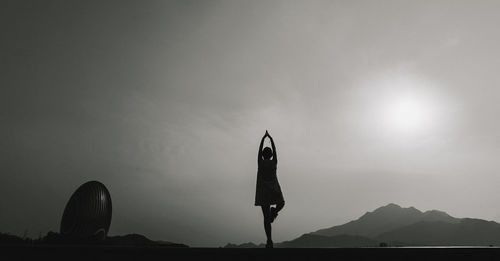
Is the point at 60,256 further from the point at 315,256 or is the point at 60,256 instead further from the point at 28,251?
the point at 315,256

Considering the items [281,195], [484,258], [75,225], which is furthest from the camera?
[75,225]

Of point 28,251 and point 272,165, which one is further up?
point 272,165

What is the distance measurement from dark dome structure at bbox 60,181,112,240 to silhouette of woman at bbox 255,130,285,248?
274 feet

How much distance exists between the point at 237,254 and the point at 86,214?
88.1 m

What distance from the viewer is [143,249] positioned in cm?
348

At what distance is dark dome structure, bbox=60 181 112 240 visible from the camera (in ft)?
256

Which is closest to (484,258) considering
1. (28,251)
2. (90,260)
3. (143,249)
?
(143,249)

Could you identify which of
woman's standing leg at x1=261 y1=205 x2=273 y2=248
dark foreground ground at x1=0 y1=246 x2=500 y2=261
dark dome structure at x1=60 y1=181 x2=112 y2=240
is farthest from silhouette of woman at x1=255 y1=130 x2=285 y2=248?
dark dome structure at x1=60 y1=181 x2=112 y2=240

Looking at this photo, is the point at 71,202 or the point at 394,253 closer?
the point at 394,253

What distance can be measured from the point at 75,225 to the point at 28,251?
292 ft

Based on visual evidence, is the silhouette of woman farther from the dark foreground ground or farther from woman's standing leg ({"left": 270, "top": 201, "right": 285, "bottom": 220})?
the dark foreground ground

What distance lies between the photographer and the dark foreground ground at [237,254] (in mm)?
3250

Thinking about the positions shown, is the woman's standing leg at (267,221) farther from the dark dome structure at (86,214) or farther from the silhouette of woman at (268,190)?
the dark dome structure at (86,214)

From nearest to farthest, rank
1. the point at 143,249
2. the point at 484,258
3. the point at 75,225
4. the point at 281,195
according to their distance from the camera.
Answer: the point at 484,258
the point at 143,249
the point at 281,195
the point at 75,225
